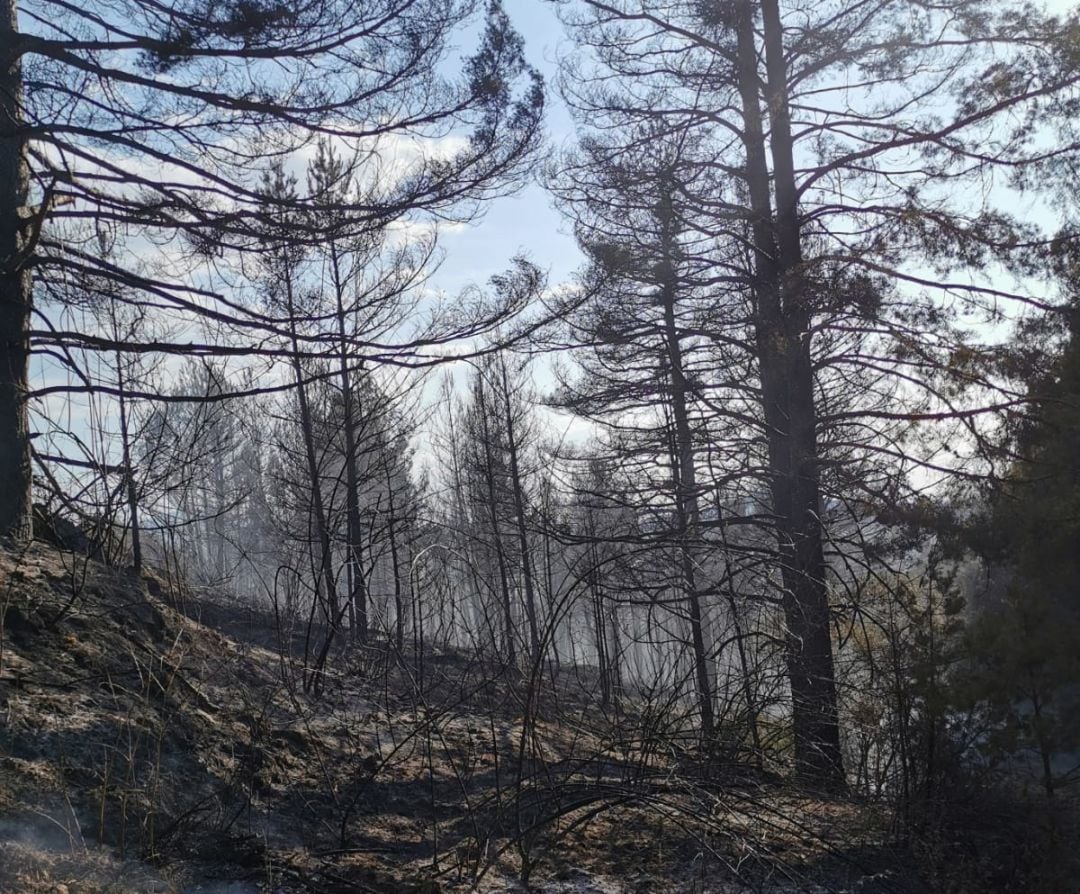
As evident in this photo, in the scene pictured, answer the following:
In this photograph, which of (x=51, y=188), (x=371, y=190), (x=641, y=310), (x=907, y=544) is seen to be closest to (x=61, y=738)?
(x=51, y=188)

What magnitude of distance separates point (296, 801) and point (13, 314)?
4.51 metres

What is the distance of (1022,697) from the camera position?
6590 mm

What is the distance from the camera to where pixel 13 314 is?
277 inches

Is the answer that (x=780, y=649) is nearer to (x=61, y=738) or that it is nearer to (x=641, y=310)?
(x=61, y=738)

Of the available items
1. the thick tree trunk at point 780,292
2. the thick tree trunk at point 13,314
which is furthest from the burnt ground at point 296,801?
the thick tree trunk at point 780,292

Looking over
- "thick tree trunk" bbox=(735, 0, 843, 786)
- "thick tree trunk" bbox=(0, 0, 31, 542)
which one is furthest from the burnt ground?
"thick tree trunk" bbox=(735, 0, 843, 786)

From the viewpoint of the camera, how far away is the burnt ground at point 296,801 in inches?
158

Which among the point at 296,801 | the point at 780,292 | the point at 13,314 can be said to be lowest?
the point at 296,801

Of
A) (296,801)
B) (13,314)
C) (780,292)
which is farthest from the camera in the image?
(780,292)

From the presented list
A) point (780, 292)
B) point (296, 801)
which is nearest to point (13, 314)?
point (296, 801)

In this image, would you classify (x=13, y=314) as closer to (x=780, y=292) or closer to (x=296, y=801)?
(x=296, y=801)

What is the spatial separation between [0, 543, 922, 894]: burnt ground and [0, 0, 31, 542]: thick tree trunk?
0.60 meters

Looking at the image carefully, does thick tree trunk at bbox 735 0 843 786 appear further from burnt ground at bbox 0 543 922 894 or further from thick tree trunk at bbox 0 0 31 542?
thick tree trunk at bbox 0 0 31 542

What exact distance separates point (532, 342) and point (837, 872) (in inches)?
181
